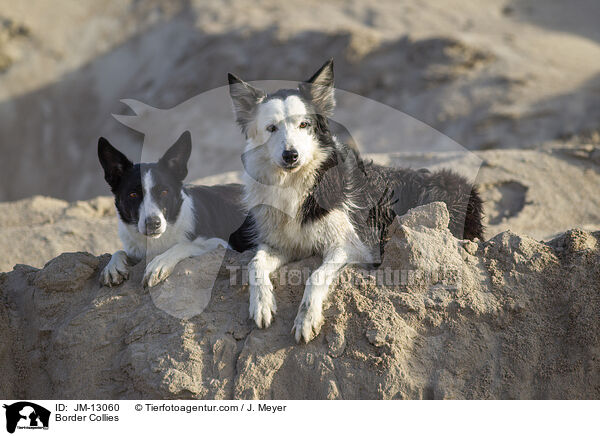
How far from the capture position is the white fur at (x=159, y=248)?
16.4 ft

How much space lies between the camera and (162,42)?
17719 mm

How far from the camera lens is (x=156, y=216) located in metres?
5.21

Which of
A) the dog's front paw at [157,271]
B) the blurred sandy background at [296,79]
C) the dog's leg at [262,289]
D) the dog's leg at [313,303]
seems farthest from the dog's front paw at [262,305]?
the blurred sandy background at [296,79]

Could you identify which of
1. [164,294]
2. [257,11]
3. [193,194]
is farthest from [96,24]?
[164,294]

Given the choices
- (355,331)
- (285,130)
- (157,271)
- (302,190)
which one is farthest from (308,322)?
(285,130)

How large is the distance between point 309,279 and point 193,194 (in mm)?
1972

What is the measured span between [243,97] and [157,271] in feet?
5.00

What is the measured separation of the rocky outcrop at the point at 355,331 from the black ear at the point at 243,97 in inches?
45.1

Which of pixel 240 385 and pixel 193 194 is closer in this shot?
pixel 240 385

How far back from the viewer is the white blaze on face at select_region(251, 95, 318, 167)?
477 cm

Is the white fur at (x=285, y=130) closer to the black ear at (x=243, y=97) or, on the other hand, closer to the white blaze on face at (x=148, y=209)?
the black ear at (x=243, y=97)
